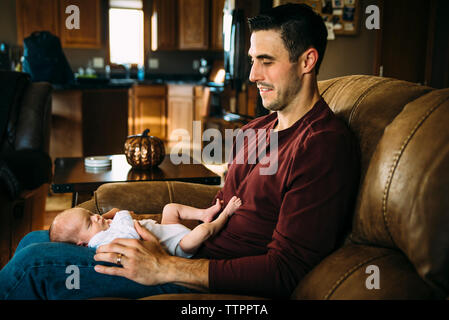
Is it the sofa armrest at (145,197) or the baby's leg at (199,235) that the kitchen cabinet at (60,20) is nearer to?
the sofa armrest at (145,197)

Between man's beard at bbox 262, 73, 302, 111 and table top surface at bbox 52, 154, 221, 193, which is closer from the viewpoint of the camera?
Answer: man's beard at bbox 262, 73, 302, 111

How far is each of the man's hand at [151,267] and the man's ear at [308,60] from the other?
617 millimetres

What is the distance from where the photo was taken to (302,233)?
3.35ft

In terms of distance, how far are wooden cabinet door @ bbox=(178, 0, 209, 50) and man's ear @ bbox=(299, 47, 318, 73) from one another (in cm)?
591

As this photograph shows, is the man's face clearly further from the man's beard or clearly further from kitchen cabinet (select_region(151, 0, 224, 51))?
kitchen cabinet (select_region(151, 0, 224, 51))

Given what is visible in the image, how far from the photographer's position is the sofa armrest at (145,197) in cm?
162

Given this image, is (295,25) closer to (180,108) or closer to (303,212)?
(303,212)

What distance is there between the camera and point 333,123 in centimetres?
115

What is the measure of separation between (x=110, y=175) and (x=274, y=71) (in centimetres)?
113

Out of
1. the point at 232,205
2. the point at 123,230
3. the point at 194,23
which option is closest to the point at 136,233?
the point at 123,230

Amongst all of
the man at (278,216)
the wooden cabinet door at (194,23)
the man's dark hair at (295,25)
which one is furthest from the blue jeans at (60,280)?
the wooden cabinet door at (194,23)

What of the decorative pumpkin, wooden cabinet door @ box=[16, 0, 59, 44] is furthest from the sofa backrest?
wooden cabinet door @ box=[16, 0, 59, 44]

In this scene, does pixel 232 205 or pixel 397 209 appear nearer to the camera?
pixel 397 209

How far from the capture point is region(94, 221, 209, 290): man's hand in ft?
3.48
